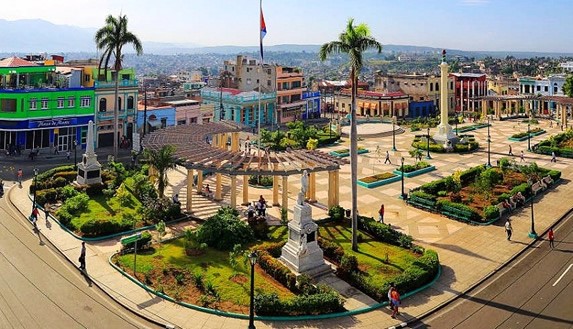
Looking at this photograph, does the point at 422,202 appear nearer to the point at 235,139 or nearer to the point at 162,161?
the point at 162,161

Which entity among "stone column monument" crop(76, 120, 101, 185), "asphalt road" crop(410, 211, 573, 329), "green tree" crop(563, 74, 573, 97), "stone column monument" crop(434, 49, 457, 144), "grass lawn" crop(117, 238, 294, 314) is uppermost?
"green tree" crop(563, 74, 573, 97)

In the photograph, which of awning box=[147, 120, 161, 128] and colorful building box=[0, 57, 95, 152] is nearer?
colorful building box=[0, 57, 95, 152]

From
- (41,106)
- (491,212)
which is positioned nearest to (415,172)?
(491,212)

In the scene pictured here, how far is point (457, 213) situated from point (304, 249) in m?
16.6

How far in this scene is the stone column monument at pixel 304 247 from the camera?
26267 millimetres

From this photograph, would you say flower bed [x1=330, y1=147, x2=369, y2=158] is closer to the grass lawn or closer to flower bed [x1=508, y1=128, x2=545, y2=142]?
flower bed [x1=508, y1=128, x2=545, y2=142]

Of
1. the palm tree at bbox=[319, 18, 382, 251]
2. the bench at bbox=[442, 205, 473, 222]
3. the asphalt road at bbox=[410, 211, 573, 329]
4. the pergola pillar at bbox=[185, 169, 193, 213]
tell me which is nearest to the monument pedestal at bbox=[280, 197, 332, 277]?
the palm tree at bbox=[319, 18, 382, 251]

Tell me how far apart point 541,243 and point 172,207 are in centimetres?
2562

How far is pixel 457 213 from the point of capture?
37.4m

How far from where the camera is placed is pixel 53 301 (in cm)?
2322

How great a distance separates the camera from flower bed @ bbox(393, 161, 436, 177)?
51581 mm

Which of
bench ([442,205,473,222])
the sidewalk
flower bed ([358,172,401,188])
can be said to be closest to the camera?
the sidewalk

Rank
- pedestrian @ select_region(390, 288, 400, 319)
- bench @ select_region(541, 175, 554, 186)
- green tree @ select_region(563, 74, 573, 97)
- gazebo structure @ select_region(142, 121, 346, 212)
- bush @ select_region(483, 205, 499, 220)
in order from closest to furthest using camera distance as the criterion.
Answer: pedestrian @ select_region(390, 288, 400, 319)
gazebo structure @ select_region(142, 121, 346, 212)
bush @ select_region(483, 205, 499, 220)
bench @ select_region(541, 175, 554, 186)
green tree @ select_region(563, 74, 573, 97)

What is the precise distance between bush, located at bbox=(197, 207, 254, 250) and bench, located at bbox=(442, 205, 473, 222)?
16685 millimetres
